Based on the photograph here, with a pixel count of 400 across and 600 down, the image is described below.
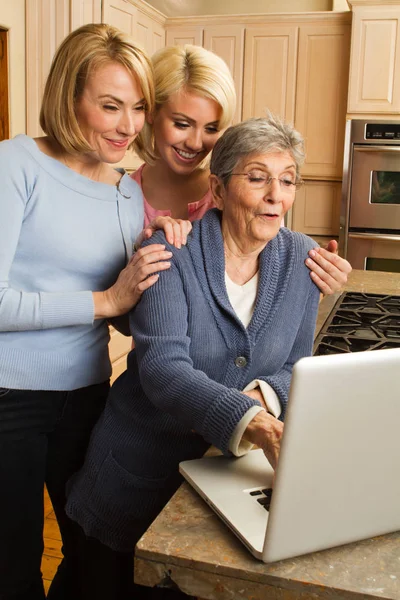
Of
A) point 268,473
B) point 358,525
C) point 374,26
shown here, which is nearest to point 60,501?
point 268,473

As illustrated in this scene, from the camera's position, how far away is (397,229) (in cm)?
434

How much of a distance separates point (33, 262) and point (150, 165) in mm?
577

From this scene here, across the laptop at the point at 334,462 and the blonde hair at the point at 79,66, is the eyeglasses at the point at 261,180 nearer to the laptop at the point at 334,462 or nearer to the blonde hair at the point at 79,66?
the blonde hair at the point at 79,66

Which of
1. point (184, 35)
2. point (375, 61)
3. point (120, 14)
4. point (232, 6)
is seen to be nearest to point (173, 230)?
point (120, 14)

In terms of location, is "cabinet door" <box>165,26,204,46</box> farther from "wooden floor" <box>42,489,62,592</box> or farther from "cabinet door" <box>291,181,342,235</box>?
"wooden floor" <box>42,489,62,592</box>

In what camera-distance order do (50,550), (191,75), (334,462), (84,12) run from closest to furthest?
(334,462) < (191,75) < (50,550) < (84,12)

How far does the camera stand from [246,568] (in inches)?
30.0

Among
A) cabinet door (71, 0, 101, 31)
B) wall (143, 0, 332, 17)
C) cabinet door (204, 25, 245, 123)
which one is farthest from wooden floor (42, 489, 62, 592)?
wall (143, 0, 332, 17)

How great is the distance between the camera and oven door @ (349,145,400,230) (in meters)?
4.25

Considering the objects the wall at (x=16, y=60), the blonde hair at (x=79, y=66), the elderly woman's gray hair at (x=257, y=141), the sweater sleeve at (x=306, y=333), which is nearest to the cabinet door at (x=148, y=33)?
the wall at (x=16, y=60)

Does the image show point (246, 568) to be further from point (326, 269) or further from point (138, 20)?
point (138, 20)

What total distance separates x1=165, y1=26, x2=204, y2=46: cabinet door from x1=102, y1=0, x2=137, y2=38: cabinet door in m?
0.69

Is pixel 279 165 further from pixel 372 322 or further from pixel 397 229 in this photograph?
pixel 397 229

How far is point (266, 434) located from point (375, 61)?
3.87 m
